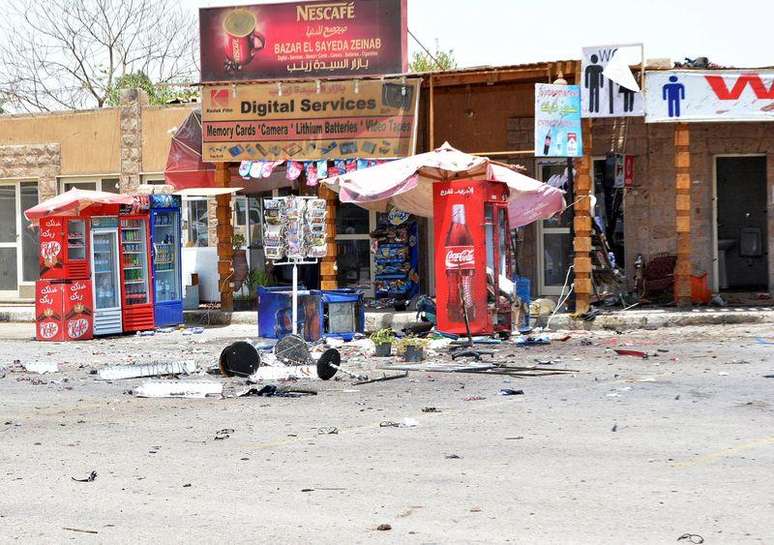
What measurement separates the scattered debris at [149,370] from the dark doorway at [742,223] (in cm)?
1126


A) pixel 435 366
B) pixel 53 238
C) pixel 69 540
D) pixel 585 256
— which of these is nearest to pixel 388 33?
pixel 585 256

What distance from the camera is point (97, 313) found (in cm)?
2077

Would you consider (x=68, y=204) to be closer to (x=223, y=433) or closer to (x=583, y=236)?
(x=583, y=236)

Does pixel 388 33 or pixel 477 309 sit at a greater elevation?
pixel 388 33

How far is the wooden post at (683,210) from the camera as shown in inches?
771

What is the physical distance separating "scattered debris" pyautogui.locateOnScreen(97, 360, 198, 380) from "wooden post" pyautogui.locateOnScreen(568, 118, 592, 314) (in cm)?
768

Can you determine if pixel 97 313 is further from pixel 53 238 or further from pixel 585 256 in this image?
pixel 585 256

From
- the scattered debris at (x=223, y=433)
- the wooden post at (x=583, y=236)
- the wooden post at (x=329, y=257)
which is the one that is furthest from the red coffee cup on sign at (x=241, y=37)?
the scattered debris at (x=223, y=433)

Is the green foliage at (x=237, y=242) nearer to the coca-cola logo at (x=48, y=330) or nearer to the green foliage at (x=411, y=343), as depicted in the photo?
the coca-cola logo at (x=48, y=330)

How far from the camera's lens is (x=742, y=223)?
22047 mm

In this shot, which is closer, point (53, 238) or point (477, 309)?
point (477, 309)

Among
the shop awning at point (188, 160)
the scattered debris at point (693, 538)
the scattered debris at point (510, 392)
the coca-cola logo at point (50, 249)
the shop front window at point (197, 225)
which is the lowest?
the scattered debris at point (693, 538)

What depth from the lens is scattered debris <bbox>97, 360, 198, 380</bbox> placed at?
1428 cm

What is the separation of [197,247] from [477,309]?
9200 millimetres
